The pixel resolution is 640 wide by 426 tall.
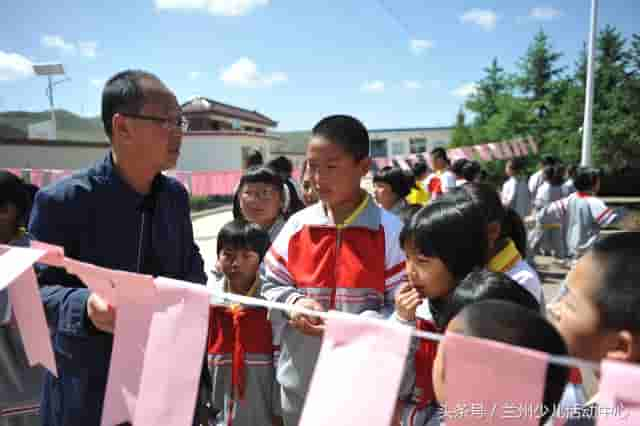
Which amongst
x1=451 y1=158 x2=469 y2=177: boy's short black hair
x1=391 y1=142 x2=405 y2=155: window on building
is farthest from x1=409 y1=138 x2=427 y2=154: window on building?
x1=451 y1=158 x2=469 y2=177: boy's short black hair

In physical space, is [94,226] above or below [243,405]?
above

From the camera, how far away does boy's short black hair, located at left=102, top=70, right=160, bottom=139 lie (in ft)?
4.88

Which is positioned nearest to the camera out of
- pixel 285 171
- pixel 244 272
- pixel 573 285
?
pixel 573 285

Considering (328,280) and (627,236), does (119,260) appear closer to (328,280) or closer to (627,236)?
(328,280)

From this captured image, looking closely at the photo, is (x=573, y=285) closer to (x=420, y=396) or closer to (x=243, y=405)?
(x=420, y=396)

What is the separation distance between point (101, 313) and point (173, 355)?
0.28 meters

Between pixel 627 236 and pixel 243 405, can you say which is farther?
pixel 243 405

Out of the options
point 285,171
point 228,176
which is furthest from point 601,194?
point 285,171

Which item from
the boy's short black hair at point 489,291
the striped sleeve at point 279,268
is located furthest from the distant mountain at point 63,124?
the boy's short black hair at point 489,291

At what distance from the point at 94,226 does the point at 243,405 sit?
53.4 inches

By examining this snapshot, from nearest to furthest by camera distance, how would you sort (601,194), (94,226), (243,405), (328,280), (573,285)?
(573,285), (94,226), (328,280), (243,405), (601,194)

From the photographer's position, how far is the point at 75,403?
139 centimetres

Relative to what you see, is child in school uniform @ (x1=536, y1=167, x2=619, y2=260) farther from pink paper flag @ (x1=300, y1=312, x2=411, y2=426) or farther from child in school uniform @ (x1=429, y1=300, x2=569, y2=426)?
pink paper flag @ (x1=300, y1=312, x2=411, y2=426)

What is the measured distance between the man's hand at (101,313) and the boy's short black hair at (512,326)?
949mm
